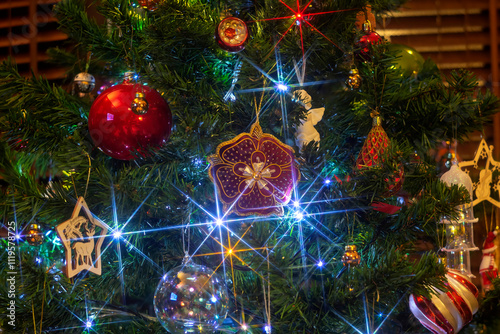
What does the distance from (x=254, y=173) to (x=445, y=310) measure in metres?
0.47

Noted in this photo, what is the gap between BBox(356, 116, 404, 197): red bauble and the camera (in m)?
0.76

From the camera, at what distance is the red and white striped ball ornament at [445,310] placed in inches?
34.0

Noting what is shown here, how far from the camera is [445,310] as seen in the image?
2.87ft

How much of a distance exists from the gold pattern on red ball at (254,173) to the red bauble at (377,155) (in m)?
0.13

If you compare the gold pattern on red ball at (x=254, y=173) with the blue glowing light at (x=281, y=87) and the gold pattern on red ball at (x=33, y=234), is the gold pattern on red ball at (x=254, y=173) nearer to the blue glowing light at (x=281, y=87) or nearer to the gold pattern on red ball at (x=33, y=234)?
the blue glowing light at (x=281, y=87)

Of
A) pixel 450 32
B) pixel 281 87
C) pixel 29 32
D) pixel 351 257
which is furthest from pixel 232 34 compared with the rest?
pixel 450 32

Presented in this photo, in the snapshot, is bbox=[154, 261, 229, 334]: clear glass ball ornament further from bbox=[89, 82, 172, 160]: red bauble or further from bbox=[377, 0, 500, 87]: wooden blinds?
bbox=[377, 0, 500, 87]: wooden blinds

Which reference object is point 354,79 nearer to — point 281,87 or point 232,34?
point 281,87

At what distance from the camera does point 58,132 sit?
94 centimetres

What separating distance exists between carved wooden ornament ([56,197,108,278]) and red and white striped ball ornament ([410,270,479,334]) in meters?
0.62

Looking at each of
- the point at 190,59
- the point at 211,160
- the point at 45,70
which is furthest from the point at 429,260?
the point at 45,70

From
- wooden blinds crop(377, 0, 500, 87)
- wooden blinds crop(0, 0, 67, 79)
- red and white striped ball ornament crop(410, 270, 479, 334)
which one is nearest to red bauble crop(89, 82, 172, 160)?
red and white striped ball ornament crop(410, 270, 479, 334)

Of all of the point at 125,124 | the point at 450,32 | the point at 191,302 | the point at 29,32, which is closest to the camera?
the point at 191,302

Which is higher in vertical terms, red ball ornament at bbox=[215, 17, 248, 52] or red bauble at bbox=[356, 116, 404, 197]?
red ball ornament at bbox=[215, 17, 248, 52]
